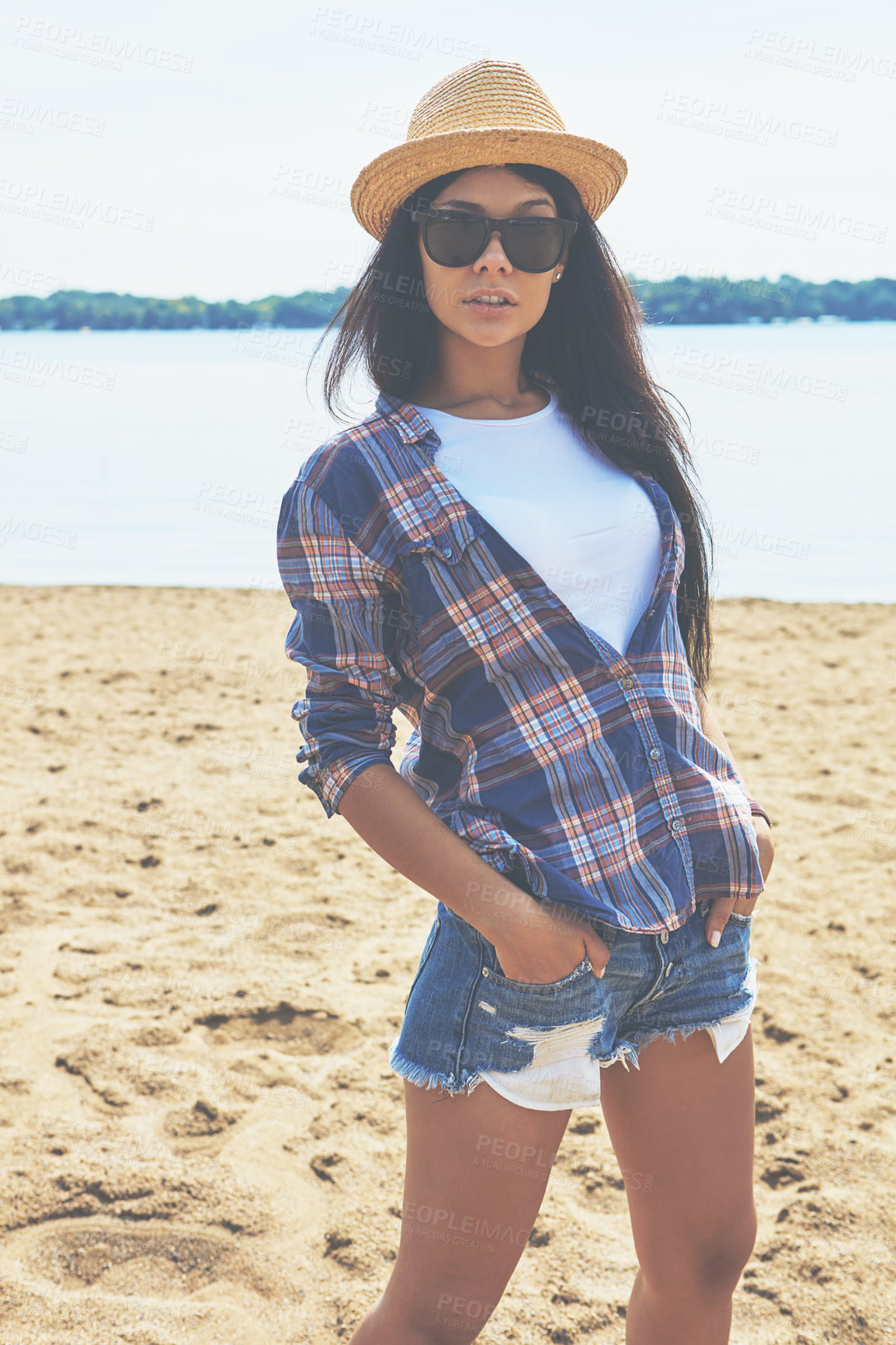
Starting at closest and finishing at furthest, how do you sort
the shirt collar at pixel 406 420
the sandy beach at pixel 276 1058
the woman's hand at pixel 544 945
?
the woman's hand at pixel 544 945 < the shirt collar at pixel 406 420 < the sandy beach at pixel 276 1058

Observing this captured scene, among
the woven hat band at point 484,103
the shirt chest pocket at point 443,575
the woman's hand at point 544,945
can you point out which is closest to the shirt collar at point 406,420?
the shirt chest pocket at point 443,575

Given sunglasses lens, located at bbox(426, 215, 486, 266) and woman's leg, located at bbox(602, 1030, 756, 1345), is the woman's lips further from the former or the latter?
woman's leg, located at bbox(602, 1030, 756, 1345)

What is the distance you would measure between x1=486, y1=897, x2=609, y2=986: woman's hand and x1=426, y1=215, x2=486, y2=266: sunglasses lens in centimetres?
88

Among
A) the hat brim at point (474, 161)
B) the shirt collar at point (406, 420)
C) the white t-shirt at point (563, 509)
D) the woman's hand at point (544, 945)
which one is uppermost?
the hat brim at point (474, 161)

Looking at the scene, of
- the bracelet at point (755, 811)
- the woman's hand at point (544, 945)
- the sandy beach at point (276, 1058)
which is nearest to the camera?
the woman's hand at point (544, 945)

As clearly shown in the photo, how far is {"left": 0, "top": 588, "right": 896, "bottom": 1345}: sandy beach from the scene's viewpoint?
7.50ft

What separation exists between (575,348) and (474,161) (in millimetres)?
334

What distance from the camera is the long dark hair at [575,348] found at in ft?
5.51

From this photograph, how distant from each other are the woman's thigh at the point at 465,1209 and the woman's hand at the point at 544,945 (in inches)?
6.1

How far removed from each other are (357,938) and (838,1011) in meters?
1.51

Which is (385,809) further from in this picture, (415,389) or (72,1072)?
(72,1072)

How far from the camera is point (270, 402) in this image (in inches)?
1091

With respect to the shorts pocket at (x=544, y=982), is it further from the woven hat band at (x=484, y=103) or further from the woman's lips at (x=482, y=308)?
the woven hat band at (x=484, y=103)

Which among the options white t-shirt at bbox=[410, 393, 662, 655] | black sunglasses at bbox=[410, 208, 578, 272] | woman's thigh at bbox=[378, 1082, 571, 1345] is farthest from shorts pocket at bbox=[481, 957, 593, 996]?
black sunglasses at bbox=[410, 208, 578, 272]
